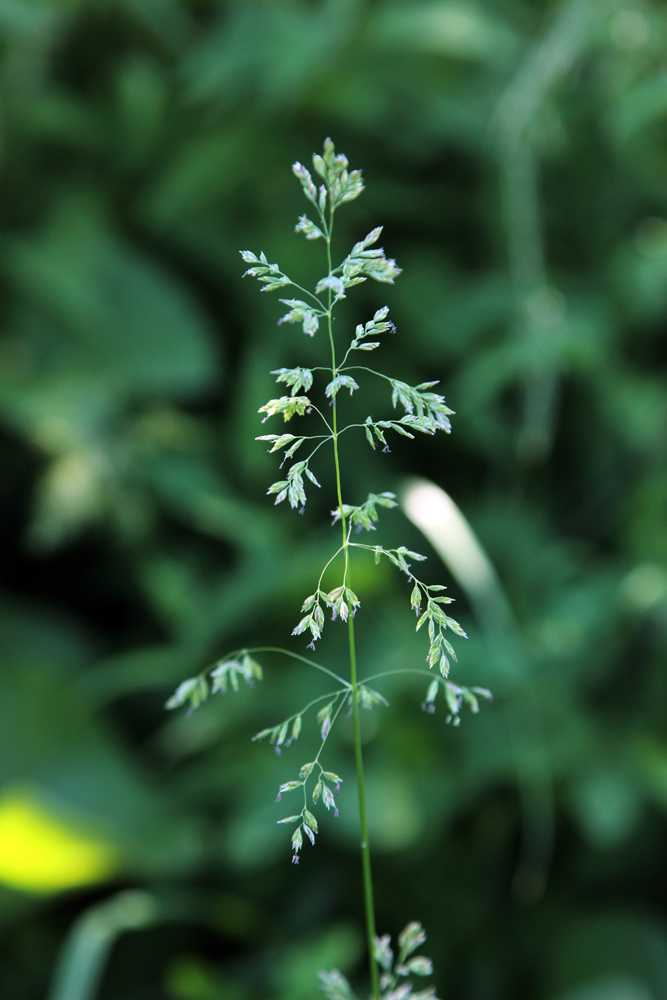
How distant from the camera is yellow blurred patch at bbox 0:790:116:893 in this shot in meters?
0.95

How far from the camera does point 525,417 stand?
4.00 ft

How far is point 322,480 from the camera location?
119 cm

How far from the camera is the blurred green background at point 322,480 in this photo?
104 centimetres

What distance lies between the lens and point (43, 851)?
3.23 ft

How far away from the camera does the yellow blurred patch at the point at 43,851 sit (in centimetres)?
95

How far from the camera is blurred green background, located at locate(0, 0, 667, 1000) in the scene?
1038 mm

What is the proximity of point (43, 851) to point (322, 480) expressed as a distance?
0.61 m

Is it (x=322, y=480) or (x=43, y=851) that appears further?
(x=322, y=480)

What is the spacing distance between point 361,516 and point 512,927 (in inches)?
42.7

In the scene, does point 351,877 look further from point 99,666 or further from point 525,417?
point 525,417

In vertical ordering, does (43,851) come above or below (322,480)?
below

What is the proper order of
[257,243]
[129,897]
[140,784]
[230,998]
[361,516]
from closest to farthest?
[361,516] < [230,998] < [129,897] < [140,784] < [257,243]

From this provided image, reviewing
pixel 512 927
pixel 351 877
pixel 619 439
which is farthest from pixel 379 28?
pixel 512 927

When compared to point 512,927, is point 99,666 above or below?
above
